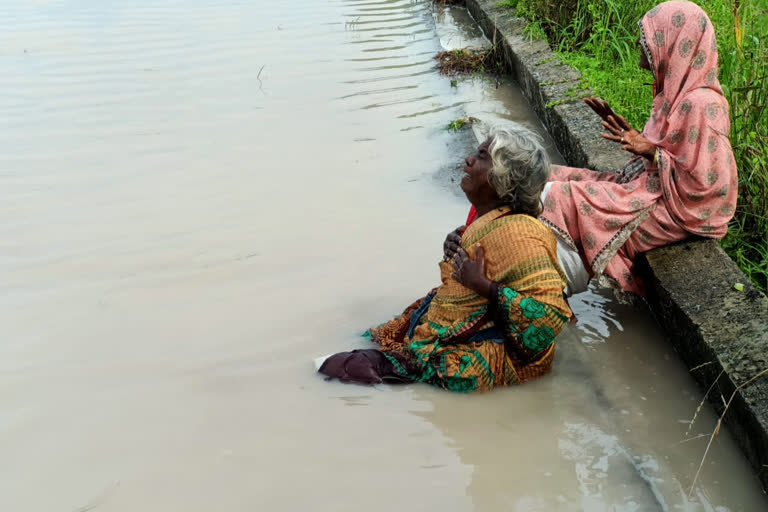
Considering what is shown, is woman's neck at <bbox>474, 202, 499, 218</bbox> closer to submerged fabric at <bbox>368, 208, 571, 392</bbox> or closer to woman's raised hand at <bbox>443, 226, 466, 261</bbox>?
submerged fabric at <bbox>368, 208, 571, 392</bbox>

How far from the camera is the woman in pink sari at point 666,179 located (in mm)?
3994

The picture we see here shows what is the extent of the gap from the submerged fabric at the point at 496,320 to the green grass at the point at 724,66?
121cm

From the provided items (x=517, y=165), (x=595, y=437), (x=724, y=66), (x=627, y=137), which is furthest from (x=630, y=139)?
(x=595, y=437)

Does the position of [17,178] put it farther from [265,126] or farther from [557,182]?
[557,182]

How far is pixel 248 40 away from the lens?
917cm

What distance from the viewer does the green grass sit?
4297 millimetres

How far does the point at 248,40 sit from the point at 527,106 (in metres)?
3.57

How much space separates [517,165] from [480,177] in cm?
17

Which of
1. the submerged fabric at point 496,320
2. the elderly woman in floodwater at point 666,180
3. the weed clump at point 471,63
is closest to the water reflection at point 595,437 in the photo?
the submerged fabric at point 496,320

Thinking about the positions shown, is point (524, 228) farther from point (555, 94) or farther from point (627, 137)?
point (555, 94)

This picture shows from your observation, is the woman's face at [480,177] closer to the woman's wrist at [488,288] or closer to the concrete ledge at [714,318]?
the woman's wrist at [488,288]

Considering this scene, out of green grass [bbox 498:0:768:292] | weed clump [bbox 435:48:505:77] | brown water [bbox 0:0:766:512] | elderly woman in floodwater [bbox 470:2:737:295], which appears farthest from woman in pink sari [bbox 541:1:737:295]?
weed clump [bbox 435:48:505:77]

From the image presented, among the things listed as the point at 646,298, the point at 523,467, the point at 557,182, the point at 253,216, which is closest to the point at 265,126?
the point at 253,216

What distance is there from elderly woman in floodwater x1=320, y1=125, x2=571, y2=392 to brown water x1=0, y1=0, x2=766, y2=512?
0.11 metres
